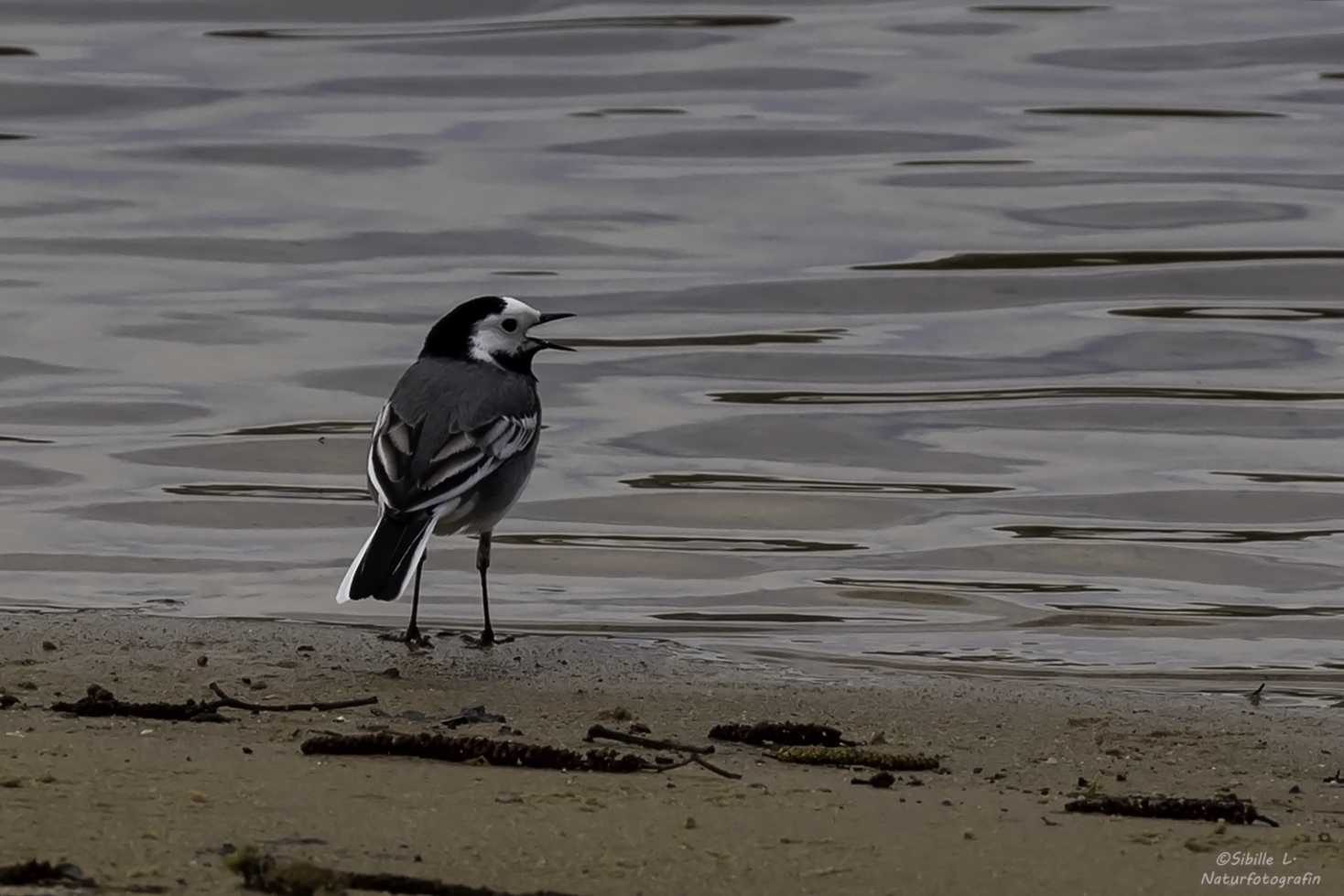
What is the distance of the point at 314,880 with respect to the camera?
13.4 feet

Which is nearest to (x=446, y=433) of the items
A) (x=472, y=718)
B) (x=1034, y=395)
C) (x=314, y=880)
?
(x=472, y=718)

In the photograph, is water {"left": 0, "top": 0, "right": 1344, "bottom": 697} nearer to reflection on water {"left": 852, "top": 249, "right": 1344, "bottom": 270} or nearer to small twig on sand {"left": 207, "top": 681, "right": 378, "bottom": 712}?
reflection on water {"left": 852, "top": 249, "right": 1344, "bottom": 270}

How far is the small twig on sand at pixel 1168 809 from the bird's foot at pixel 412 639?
339 centimetres

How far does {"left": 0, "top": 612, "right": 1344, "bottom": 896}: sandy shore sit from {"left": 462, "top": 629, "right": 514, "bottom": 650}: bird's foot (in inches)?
13.9

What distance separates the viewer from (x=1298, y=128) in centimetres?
2056

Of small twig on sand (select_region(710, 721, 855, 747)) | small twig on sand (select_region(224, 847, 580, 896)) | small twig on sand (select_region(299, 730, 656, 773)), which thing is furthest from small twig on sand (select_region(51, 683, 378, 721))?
small twig on sand (select_region(224, 847, 580, 896))

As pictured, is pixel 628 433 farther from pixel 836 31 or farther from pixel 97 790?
pixel 836 31

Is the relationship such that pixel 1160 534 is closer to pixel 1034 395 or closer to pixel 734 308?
pixel 1034 395

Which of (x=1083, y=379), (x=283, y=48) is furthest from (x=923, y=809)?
(x=283, y=48)

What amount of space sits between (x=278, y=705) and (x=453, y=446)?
2109 millimetres

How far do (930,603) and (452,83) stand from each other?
13847 mm

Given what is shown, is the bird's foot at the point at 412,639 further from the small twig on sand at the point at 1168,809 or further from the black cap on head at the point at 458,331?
the small twig on sand at the point at 1168,809

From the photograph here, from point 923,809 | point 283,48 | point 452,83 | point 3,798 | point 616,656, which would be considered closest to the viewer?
point 3,798

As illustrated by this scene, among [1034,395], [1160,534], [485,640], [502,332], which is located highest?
[502,332]
